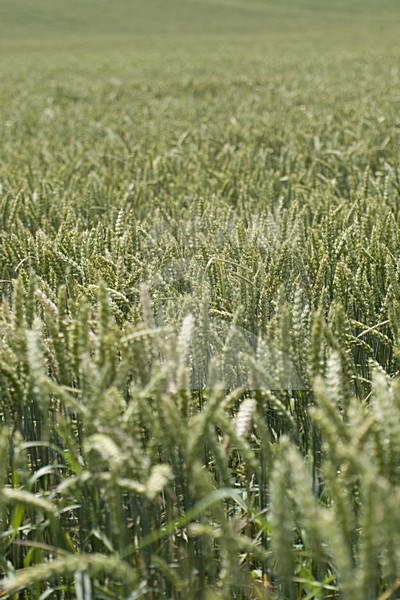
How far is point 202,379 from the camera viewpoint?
175 cm

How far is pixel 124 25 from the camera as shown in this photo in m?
42.4

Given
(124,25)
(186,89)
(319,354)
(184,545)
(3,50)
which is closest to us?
(319,354)

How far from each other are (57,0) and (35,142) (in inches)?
1814

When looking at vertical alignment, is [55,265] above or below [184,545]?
above

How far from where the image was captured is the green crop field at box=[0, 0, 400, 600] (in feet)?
3.44

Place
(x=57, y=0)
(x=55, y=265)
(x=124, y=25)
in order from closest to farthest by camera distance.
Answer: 1. (x=55, y=265)
2. (x=124, y=25)
3. (x=57, y=0)

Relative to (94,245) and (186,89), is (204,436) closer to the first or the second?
(94,245)

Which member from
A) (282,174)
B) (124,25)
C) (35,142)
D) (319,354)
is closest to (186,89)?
(35,142)

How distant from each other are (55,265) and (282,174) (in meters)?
2.43

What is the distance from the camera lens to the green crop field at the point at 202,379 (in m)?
1.05

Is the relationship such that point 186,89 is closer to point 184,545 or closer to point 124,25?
point 184,545

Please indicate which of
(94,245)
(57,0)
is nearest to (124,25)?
(57,0)

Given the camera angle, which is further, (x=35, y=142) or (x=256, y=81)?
(x=256, y=81)

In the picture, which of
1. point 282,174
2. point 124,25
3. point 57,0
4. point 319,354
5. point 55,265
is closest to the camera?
point 319,354
